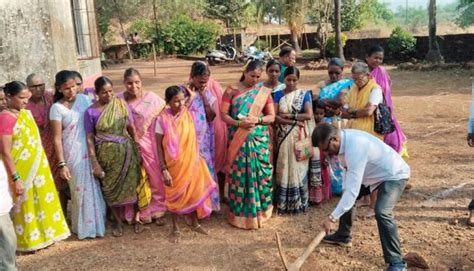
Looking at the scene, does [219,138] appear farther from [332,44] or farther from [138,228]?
[332,44]

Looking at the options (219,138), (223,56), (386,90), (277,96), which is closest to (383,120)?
(386,90)

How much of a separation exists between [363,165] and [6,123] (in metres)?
2.81

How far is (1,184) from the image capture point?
3.20m

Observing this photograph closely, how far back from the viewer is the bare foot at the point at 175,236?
14.2 feet

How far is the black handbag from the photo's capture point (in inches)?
175

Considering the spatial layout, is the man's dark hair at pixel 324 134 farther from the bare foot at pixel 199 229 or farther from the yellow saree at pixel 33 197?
the yellow saree at pixel 33 197

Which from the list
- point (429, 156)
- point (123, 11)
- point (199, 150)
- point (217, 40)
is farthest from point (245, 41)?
point (199, 150)

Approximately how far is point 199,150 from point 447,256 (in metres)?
2.42

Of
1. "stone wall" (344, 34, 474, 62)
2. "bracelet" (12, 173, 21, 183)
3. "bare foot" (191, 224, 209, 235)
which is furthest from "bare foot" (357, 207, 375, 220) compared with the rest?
"stone wall" (344, 34, 474, 62)

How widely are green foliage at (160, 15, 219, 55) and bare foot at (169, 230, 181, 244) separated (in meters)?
26.1

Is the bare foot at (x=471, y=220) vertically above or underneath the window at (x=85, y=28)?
underneath

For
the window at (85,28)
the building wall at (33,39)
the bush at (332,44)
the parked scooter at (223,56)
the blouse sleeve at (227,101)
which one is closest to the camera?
the blouse sleeve at (227,101)

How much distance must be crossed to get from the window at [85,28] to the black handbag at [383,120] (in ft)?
20.1

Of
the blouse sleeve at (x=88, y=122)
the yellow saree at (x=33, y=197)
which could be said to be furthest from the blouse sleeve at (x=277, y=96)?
the yellow saree at (x=33, y=197)
